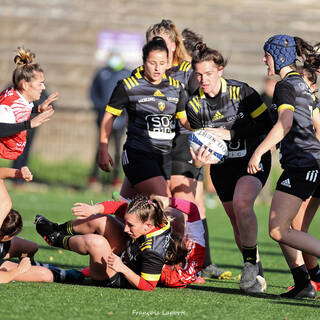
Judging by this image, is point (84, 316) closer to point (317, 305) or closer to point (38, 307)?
point (38, 307)

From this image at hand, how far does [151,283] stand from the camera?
546 cm

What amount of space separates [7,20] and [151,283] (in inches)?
793

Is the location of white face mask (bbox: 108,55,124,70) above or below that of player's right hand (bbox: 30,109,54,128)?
below

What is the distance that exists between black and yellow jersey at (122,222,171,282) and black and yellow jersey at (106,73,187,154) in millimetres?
1268

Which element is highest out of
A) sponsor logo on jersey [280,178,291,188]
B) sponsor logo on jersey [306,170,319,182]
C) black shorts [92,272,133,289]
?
sponsor logo on jersey [306,170,319,182]

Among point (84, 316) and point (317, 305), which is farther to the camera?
point (317, 305)

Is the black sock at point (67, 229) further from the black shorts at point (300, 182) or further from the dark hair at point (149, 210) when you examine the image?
the black shorts at point (300, 182)

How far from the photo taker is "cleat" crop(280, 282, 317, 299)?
5.61 meters

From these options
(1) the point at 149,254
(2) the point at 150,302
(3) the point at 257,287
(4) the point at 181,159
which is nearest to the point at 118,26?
(4) the point at 181,159

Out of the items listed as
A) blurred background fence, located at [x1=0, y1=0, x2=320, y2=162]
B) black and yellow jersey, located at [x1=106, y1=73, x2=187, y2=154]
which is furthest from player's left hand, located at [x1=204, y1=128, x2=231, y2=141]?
blurred background fence, located at [x1=0, y1=0, x2=320, y2=162]

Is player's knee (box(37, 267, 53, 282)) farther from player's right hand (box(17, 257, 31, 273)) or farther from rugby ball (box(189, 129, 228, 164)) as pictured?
rugby ball (box(189, 129, 228, 164))

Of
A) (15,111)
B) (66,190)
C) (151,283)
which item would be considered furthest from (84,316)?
(66,190)

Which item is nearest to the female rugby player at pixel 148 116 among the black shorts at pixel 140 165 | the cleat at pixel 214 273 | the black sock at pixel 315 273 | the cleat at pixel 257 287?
the black shorts at pixel 140 165

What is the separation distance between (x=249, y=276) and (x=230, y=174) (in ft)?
3.25
